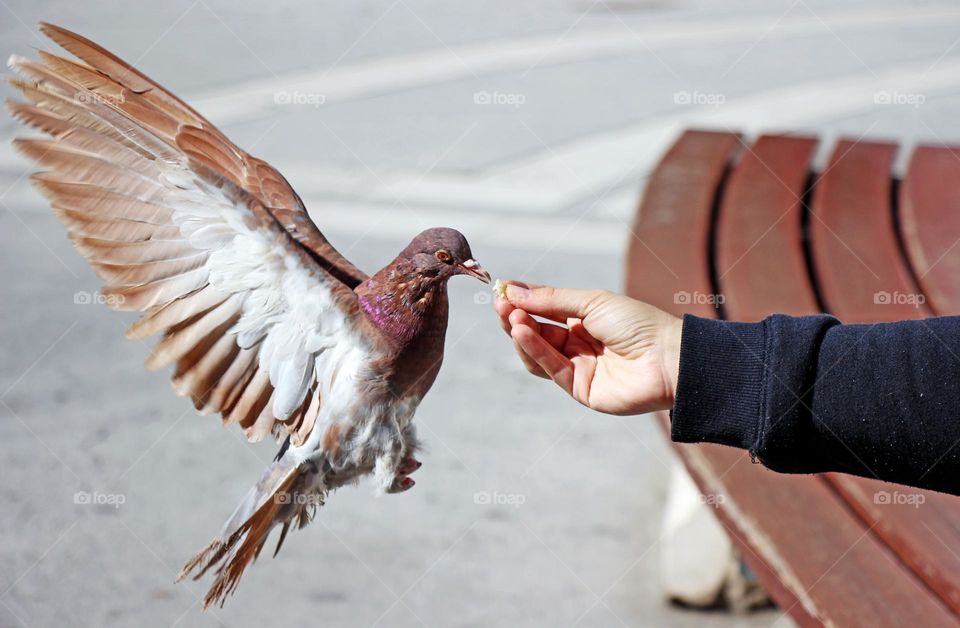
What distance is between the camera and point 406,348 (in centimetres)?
174

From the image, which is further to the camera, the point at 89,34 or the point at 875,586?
the point at 89,34

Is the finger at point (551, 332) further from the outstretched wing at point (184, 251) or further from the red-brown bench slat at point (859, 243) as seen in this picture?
the red-brown bench slat at point (859, 243)

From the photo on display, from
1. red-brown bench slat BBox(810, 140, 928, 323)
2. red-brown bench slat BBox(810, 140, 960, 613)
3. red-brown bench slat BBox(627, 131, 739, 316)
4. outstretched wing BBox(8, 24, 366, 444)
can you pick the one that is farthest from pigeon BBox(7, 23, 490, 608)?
red-brown bench slat BBox(810, 140, 928, 323)

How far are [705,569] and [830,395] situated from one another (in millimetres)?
1932

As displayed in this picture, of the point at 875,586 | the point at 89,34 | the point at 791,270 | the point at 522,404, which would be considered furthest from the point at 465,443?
the point at 89,34

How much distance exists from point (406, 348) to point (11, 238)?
4.91 meters

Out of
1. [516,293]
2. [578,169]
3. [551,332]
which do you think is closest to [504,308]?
[516,293]

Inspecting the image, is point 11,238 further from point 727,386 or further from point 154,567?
point 727,386

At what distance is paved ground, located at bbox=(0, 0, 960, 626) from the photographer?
3773mm

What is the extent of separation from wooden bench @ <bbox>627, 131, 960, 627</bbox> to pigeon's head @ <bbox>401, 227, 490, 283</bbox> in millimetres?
1246

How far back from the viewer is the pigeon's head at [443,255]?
1.66 meters

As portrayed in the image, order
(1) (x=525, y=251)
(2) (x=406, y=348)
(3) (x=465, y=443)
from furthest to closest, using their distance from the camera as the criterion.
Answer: (1) (x=525, y=251) → (3) (x=465, y=443) → (2) (x=406, y=348)

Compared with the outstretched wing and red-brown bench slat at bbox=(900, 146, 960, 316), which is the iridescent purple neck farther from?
red-brown bench slat at bbox=(900, 146, 960, 316)

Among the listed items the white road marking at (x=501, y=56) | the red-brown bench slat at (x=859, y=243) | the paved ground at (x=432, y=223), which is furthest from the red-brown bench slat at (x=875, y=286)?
the white road marking at (x=501, y=56)
